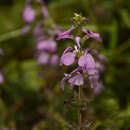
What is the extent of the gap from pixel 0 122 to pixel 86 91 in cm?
66

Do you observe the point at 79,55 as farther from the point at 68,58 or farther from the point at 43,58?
the point at 43,58

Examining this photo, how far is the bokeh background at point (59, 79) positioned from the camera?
1947 millimetres

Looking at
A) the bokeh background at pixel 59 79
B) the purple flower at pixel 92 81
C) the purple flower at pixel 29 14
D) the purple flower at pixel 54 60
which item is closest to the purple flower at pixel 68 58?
the purple flower at pixel 92 81

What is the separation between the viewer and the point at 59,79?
215 centimetres

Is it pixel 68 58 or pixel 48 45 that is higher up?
pixel 48 45

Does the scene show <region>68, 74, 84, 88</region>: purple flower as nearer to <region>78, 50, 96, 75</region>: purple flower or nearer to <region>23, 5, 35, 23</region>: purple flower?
<region>78, 50, 96, 75</region>: purple flower

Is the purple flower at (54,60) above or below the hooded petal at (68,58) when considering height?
above

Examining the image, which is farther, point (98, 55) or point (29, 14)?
point (29, 14)

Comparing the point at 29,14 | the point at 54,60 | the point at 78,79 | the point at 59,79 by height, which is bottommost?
the point at 78,79

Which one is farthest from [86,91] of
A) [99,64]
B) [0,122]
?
[0,122]

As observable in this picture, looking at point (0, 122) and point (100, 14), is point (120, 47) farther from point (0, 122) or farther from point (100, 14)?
point (0, 122)

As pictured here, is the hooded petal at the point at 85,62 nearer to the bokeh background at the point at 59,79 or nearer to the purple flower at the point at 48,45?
the bokeh background at the point at 59,79

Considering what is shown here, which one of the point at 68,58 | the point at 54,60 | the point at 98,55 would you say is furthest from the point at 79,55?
the point at 54,60

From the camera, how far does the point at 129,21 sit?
8.55 feet
